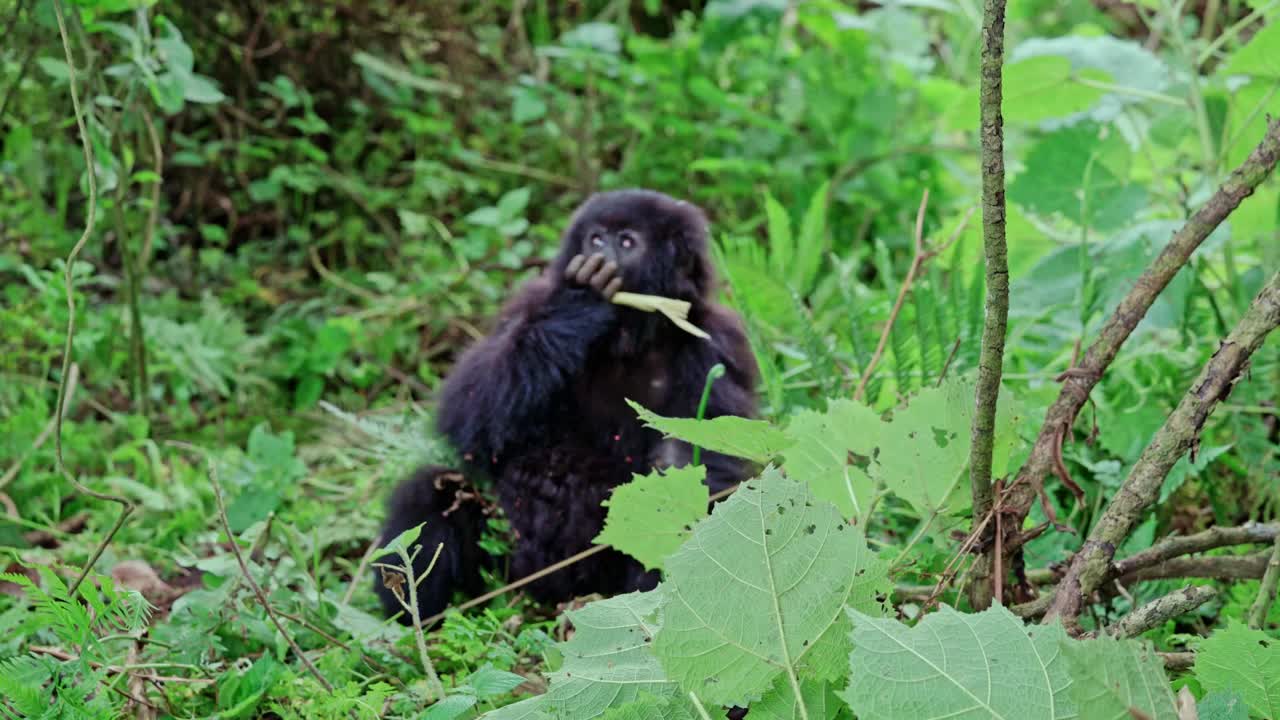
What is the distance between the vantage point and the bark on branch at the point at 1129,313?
1.34 m

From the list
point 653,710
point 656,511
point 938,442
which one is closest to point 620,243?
point 656,511

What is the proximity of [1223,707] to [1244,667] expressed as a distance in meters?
0.09

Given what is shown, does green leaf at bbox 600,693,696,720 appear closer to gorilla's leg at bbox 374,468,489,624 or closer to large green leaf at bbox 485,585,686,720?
large green leaf at bbox 485,585,686,720

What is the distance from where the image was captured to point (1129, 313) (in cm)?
142

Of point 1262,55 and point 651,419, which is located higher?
point 1262,55

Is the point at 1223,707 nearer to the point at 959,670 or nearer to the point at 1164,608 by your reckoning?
the point at 1164,608

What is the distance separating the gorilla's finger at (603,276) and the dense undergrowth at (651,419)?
333mm

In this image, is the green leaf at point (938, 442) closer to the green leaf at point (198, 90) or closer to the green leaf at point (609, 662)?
the green leaf at point (609, 662)

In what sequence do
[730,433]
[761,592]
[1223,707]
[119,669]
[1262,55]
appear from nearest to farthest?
[1223,707], [761,592], [730,433], [119,669], [1262,55]

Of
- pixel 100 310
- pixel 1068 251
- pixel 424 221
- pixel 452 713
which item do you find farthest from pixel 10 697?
pixel 424 221

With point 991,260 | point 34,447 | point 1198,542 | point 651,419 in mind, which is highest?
point 991,260

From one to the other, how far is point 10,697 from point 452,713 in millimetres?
548

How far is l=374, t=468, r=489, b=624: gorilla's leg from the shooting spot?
7.80 ft

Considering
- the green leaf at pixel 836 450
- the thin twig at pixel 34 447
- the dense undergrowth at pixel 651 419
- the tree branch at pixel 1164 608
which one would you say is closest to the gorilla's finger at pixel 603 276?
the dense undergrowth at pixel 651 419
